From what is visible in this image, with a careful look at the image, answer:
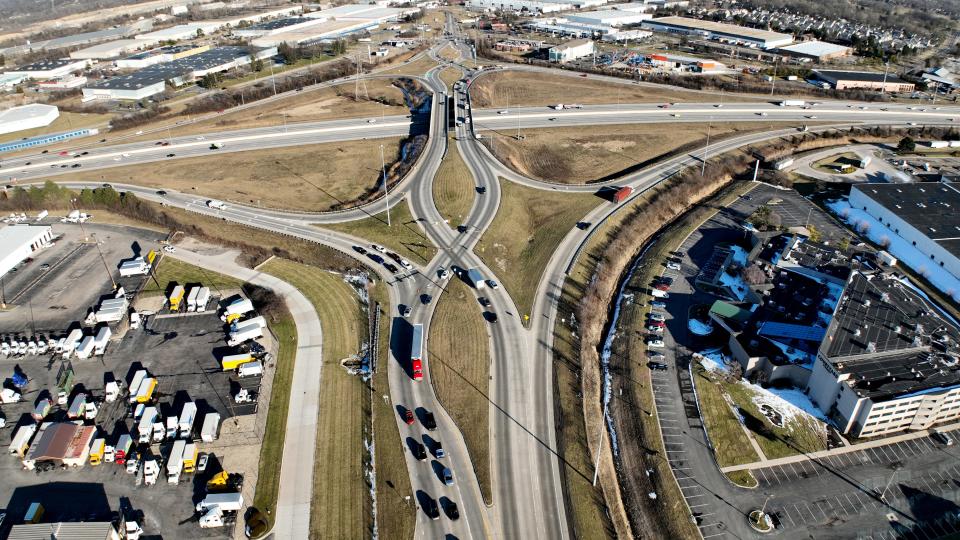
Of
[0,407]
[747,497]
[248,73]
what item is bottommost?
[747,497]

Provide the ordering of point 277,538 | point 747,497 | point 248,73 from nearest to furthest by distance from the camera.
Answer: point 277,538 → point 747,497 → point 248,73

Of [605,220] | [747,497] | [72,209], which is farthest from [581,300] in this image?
[72,209]

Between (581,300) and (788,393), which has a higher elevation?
(581,300)

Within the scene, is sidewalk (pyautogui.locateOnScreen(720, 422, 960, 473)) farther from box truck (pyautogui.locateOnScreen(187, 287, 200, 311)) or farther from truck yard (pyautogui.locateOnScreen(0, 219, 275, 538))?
box truck (pyautogui.locateOnScreen(187, 287, 200, 311))

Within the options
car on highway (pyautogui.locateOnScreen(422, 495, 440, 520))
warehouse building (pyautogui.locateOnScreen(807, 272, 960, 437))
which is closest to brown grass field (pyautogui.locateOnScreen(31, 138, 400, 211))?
car on highway (pyautogui.locateOnScreen(422, 495, 440, 520))

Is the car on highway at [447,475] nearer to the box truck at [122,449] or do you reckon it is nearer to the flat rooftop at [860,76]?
the box truck at [122,449]

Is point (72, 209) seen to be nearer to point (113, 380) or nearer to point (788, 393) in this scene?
point (113, 380)

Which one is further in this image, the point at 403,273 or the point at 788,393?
the point at 403,273
